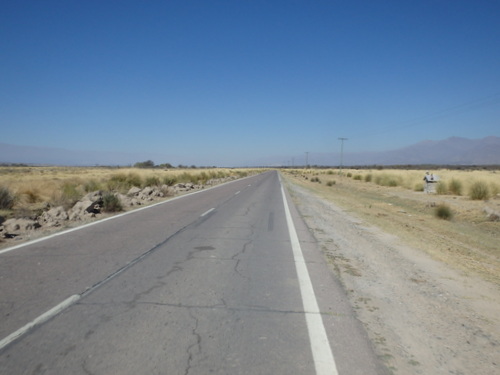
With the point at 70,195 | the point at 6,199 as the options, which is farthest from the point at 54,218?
the point at 70,195

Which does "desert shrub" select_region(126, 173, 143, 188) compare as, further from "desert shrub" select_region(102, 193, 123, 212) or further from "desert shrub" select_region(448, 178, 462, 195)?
"desert shrub" select_region(448, 178, 462, 195)

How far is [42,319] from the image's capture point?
168 inches

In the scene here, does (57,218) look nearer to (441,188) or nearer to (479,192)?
(479,192)

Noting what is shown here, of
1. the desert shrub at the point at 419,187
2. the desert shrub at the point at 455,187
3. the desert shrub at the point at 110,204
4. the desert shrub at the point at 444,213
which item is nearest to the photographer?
the desert shrub at the point at 110,204

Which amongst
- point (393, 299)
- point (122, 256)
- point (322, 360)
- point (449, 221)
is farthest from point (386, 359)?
point (449, 221)

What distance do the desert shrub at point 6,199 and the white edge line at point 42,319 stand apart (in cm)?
1245

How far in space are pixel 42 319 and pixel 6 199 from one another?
13251 millimetres

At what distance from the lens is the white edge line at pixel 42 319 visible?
12.4ft

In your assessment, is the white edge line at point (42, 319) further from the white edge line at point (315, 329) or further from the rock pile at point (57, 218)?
the rock pile at point (57, 218)

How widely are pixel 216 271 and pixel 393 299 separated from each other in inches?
113

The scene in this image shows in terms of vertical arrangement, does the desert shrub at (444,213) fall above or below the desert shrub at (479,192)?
below

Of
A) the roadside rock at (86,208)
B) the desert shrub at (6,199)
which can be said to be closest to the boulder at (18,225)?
the roadside rock at (86,208)

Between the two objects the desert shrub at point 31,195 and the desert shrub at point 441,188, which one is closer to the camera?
the desert shrub at point 31,195

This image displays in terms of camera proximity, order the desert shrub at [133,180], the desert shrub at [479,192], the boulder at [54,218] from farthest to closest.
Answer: the desert shrub at [133,180] → the desert shrub at [479,192] → the boulder at [54,218]
